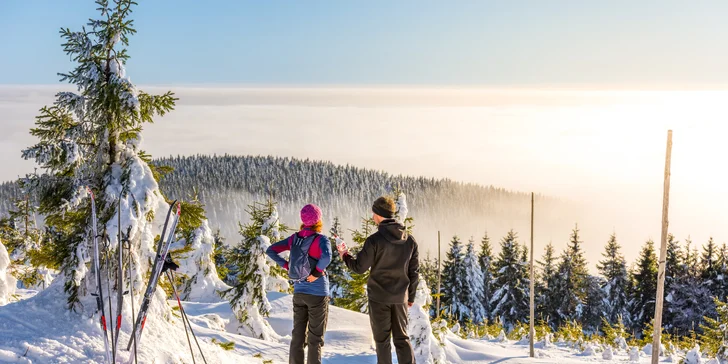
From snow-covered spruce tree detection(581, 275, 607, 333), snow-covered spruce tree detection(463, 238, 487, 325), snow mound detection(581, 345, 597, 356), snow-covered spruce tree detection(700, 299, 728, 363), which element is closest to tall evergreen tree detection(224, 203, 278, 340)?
snow mound detection(581, 345, 597, 356)

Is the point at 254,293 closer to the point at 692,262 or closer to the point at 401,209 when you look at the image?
the point at 401,209

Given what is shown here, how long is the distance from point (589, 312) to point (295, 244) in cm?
6289

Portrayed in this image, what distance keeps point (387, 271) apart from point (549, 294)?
57.2 m

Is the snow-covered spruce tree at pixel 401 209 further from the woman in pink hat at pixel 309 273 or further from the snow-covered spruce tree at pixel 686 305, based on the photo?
the snow-covered spruce tree at pixel 686 305

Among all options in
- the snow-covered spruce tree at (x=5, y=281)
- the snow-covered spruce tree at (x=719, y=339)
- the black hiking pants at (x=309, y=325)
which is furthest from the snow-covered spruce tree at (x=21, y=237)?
the snow-covered spruce tree at (x=719, y=339)

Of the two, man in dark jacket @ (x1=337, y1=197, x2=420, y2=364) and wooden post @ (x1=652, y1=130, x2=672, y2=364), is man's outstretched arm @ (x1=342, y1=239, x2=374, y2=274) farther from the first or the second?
wooden post @ (x1=652, y1=130, x2=672, y2=364)

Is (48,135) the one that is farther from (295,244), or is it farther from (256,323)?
(256,323)

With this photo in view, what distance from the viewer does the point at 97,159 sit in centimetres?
904

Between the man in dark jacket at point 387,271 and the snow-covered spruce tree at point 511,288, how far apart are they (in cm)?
5245

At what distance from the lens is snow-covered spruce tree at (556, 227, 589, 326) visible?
57438 millimetres

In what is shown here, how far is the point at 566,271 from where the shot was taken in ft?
191

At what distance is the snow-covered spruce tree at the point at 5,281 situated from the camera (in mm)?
15100

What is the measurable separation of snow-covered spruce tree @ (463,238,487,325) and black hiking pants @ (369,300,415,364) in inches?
2133

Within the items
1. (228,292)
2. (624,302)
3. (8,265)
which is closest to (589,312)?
(624,302)
